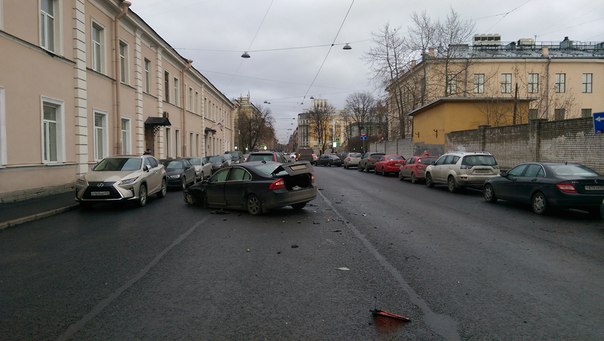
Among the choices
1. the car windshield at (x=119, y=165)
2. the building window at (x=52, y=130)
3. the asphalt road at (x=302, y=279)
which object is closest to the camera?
the asphalt road at (x=302, y=279)

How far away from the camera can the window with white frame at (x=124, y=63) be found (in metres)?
21.9

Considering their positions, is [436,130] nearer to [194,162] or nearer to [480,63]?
[194,162]

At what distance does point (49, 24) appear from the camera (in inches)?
600

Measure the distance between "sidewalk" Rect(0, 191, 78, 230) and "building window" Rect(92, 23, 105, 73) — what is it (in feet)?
25.2

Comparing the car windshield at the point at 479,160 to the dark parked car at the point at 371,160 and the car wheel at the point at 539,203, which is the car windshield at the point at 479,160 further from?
the dark parked car at the point at 371,160

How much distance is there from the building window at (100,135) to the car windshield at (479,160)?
16.1 m

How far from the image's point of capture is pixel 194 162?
24219mm

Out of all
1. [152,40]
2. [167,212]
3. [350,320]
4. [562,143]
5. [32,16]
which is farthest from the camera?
[152,40]

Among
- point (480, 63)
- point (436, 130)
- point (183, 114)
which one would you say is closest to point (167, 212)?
point (183, 114)

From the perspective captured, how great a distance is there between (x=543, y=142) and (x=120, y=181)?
61.6 feet

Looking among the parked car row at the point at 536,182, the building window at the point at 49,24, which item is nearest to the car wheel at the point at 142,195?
the building window at the point at 49,24

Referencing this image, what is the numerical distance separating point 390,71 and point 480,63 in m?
22.1

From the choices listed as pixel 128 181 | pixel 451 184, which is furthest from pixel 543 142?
pixel 128 181

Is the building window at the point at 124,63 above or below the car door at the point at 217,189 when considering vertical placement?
above
